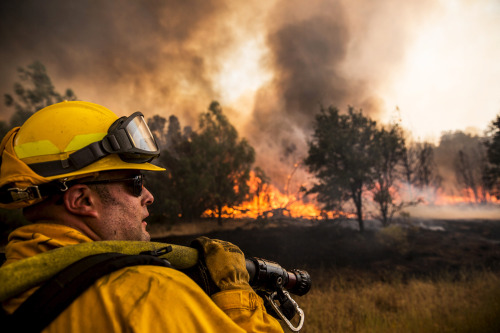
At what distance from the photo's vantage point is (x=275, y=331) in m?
1.30

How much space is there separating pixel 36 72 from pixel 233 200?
20.3 metres

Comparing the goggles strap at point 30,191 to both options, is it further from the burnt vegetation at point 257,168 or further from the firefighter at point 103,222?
the burnt vegetation at point 257,168

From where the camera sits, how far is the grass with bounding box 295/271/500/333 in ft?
20.0

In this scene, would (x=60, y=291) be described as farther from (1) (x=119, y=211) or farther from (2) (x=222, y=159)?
(2) (x=222, y=159)

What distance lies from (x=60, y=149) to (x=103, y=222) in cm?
51

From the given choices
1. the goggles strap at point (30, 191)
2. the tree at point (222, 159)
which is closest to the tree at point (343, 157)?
the tree at point (222, 159)

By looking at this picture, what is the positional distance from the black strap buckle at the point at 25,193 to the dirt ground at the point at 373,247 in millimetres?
9195

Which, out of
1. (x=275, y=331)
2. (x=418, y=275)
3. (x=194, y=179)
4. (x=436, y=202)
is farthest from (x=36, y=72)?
(x=436, y=202)

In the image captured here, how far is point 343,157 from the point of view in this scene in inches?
826

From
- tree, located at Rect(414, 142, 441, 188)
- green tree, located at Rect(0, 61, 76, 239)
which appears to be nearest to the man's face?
green tree, located at Rect(0, 61, 76, 239)

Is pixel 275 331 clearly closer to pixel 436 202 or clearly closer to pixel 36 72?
pixel 36 72

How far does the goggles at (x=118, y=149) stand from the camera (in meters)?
1.42

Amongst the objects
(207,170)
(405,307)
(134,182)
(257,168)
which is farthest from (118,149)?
(257,168)

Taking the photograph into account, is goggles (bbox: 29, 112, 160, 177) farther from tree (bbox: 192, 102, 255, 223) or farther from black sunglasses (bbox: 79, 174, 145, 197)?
tree (bbox: 192, 102, 255, 223)
